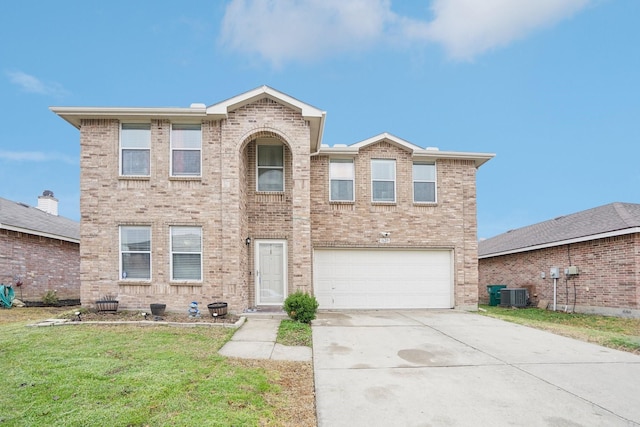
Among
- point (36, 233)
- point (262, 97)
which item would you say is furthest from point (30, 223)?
point (262, 97)

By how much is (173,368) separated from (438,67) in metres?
17.2

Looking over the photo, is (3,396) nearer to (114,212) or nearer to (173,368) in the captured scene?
(173,368)

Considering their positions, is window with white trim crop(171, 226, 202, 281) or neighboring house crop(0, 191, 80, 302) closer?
window with white trim crop(171, 226, 202, 281)

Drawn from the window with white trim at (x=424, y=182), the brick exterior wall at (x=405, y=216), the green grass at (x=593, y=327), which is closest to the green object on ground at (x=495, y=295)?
the green grass at (x=593, y=327)

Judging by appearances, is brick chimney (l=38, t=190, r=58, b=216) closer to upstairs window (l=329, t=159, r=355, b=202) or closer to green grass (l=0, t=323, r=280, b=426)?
green grass (l=0, t=323, r=280, b=426)

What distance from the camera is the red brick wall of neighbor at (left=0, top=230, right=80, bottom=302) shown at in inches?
547

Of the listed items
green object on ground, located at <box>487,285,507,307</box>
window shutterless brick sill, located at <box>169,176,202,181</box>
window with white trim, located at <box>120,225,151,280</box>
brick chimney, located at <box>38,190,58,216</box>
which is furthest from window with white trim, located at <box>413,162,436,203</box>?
brick chimney, located at <box>38,190,58,216</box>

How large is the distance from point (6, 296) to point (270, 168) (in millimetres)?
10414

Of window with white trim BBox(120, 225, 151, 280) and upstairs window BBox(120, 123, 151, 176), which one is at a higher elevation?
upstairs window BBox(120, 123, 151, 176)

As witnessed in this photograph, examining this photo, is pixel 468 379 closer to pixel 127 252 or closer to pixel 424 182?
pixel 424 182

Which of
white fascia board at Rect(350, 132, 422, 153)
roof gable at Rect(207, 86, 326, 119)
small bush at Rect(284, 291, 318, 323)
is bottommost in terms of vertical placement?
small bush at Rect(284, 291, 318, 323)

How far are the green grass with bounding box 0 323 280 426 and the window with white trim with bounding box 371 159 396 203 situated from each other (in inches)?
328

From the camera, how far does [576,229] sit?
15406 millimetres

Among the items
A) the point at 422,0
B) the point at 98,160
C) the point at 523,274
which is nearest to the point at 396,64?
the point at 422,0
